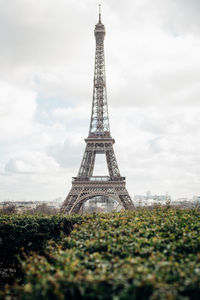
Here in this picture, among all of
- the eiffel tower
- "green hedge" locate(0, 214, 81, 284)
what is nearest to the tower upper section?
the eiffel tower


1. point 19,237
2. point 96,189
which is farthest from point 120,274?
point 96,189

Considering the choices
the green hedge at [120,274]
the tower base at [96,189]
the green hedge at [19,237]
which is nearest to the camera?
the green hedge at [120,274]

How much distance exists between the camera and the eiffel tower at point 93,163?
44.5m

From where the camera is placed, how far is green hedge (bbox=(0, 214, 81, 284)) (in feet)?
61.4

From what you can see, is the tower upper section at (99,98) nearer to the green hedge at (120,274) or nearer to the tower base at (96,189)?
the tower base at (96,189)

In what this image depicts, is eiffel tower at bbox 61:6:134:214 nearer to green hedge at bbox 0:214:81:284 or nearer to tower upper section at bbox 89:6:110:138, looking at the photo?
tower upper section at bbox 89:6:110:138

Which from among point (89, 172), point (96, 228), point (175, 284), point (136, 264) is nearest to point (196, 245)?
point (136, 264)

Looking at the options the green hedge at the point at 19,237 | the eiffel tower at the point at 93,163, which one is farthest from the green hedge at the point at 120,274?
the eiffel tower at the point at 93,163

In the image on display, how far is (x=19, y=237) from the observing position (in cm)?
1923

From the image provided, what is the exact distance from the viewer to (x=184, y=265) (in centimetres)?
671

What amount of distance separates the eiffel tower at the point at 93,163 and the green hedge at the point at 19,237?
22093 millimetres

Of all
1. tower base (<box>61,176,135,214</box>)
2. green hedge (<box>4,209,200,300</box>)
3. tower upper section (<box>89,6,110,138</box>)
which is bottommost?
green hedge (<box>4,209,200,300</box>)

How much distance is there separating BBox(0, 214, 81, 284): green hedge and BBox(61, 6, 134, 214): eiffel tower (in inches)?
870

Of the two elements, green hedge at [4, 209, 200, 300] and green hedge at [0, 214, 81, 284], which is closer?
green hedge at [4, 209, 200, 300]
